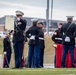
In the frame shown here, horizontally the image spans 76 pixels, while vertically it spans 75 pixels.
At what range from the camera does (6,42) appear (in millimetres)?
22688

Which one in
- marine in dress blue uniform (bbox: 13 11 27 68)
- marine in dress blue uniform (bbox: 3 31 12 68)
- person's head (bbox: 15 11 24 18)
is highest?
person's head (bbox: 15 11 24 18)

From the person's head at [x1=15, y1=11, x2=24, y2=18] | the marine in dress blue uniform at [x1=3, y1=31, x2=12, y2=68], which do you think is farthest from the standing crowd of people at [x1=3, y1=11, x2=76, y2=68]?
the marine in dress blue uniform at [x1=3, y1=31, x2=12, y2=68]

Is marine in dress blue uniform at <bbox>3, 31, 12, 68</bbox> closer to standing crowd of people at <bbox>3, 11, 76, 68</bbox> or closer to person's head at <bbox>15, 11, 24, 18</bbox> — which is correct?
standing crowd of people at <bbox>3, 11, 76, 68</bbox>

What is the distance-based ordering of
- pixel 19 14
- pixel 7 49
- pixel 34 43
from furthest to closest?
pixel 7 49 < pixel 34 43 < pixel 19 14

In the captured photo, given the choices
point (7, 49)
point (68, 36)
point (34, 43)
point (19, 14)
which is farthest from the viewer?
point (7, 49)

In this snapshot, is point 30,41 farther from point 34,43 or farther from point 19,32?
point 19,32

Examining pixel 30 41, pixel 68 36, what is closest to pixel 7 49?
pixel 30 41

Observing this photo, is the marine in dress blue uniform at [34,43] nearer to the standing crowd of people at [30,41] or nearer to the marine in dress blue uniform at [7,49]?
the standing crowd of people at [30,41]

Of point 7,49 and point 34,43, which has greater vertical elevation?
point 34,43

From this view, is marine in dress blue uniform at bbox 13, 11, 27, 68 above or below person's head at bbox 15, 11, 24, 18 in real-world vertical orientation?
below

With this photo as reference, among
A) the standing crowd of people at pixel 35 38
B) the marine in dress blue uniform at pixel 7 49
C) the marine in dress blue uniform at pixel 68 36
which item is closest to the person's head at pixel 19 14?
the standing crowd of people at pixel 35 38

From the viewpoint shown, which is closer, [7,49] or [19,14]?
[19,14]

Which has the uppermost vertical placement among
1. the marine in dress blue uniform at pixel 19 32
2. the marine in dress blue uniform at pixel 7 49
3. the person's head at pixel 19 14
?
the person's head at pixel 19 14

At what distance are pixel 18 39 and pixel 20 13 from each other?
960 millimetres
